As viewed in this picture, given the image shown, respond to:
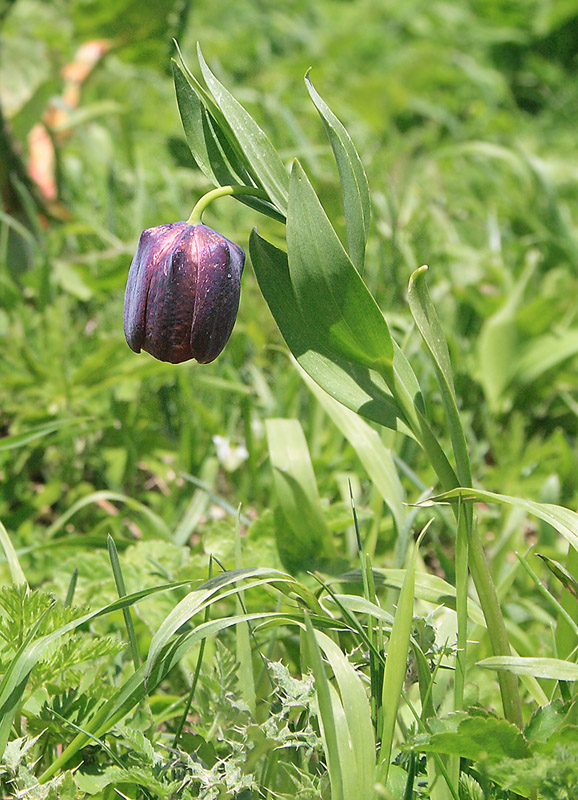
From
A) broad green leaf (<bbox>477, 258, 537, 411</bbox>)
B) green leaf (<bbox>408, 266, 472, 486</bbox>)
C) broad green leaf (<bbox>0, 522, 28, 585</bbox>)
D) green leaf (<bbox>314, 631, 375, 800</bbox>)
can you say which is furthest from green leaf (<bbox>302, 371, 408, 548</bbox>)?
broad green leaf (<bbox>477, 258, 537, 411</bbox>)

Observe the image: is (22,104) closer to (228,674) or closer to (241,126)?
(241,126)

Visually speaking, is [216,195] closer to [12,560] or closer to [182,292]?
[182,292]

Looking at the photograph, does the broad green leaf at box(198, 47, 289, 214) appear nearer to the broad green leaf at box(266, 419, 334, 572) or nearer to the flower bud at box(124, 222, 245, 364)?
the flower bud at box(124, 222, 245, 364)

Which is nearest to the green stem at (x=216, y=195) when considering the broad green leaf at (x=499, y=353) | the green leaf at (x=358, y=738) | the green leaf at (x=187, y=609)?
the green leaf at (x=187, y=609)

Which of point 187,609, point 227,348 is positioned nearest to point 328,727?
point 187,609

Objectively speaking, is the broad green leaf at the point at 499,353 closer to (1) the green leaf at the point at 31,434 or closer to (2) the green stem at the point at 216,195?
(1) the green leaf at the point at 31,434

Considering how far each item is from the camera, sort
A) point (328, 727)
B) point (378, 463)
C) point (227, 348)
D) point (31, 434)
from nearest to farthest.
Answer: point (328, 727) → point (378, 463) → point (31, 434) → point (227, 348)

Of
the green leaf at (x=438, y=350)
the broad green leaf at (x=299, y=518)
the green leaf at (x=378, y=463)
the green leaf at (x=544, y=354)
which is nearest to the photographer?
the green leaf at (x=438, y=350)
